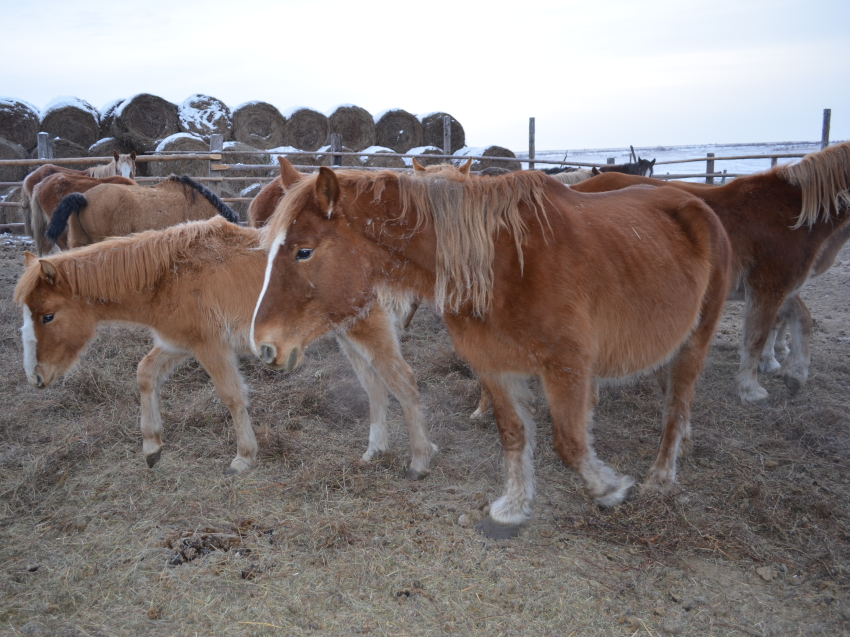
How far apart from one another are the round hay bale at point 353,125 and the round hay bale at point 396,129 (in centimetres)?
37

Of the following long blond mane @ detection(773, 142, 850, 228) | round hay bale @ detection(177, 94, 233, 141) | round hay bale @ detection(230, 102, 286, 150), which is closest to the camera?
long blond mane @ detection(773, 142, 850, 228)

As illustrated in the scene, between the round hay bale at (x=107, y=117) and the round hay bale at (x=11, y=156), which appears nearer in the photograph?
the round hay bale at (x=11, y=156)

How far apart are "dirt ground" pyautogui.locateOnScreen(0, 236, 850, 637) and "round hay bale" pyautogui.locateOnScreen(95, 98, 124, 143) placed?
11352 mm

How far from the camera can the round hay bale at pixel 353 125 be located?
51.8 feet

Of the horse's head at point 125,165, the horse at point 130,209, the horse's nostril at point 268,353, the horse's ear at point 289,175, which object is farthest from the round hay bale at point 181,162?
the horse's nostril at point 268,353

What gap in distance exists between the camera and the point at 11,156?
39.1ft

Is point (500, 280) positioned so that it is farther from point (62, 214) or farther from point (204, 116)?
point (204, 116)

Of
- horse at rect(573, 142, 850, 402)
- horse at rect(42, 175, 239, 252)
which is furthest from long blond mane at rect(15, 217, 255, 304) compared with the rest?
horse at rect(42, 175, 239, 252)

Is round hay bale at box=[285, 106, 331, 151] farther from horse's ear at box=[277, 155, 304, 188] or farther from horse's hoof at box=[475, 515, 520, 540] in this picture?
horse's hoof at box=[475, 515, 520, 540]

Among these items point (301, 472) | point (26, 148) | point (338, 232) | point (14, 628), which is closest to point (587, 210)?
point (338, 232)

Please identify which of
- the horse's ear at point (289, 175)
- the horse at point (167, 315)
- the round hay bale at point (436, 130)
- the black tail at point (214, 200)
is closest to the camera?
the horse's ear at point (289, 175)

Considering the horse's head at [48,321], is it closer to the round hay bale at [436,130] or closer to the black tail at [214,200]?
the black tail at [214,200]

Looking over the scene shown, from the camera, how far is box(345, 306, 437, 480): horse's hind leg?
3671 millimetres

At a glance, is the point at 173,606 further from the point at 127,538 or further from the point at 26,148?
the point at 26,148
